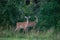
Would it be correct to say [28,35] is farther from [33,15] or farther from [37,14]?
[33,15]

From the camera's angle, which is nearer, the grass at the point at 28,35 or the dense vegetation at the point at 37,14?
the grass at the point at 28,35

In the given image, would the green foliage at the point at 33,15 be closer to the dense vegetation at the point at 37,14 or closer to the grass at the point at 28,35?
the dense vegetation at the point at 37,14

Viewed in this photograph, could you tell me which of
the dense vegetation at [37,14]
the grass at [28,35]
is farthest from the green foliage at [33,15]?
the grass at [28,35]

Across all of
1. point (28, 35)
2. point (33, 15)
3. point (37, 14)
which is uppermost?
point (37, 14)

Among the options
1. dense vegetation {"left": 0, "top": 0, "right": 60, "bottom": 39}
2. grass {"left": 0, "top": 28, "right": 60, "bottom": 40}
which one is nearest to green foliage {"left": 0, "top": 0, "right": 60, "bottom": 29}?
dense vegetation {"left": 0, "top": 0, "right": 60, "bottom": 39}

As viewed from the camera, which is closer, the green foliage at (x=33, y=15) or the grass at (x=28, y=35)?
the grass at (x=28, y=35)

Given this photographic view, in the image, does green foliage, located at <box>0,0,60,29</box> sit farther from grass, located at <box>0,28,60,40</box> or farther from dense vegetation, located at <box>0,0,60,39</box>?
grass, located at <box>0,28,60,40</box>

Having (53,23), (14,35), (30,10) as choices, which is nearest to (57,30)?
(53,23)

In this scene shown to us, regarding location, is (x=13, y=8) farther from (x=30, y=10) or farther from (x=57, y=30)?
(x=57, y=30)

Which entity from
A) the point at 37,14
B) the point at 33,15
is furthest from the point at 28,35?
the point at 33,15

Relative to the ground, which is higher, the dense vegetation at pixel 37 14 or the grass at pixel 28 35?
the dense vegetation at pixel 37 14

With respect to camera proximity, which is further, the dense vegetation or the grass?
the dense vegetation

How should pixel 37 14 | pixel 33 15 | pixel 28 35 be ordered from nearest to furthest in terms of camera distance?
pixel 28 35, pixel 37 14, pixel 33 15

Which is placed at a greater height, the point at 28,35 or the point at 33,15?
the point at 33,15
